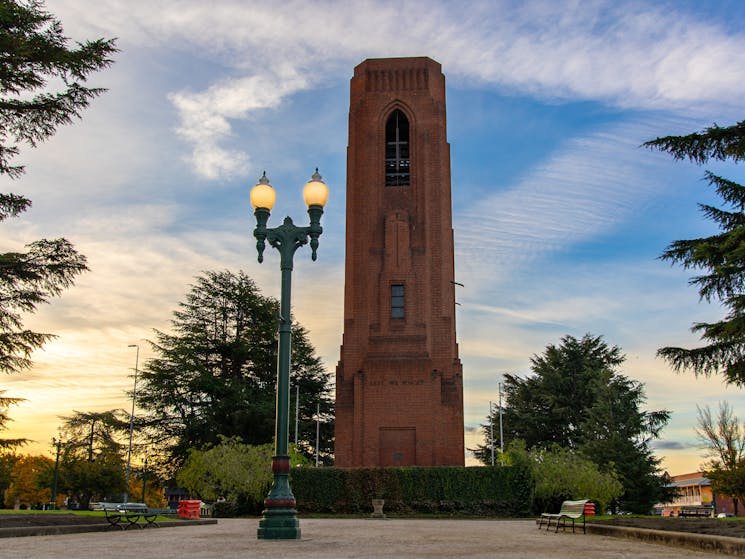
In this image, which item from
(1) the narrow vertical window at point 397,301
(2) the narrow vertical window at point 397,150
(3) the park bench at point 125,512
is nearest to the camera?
(3) the park bench at point 125,512

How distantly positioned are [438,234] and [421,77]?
893cm

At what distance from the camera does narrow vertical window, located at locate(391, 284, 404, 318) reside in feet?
114

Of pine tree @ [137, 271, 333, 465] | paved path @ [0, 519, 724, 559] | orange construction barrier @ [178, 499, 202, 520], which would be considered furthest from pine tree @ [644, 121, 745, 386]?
pine tree @ [137, 271, 333, 465]

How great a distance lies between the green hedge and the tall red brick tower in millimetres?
2725

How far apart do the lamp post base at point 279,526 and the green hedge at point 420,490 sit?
60.7 ft

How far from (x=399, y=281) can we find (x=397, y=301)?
1021 millimetres

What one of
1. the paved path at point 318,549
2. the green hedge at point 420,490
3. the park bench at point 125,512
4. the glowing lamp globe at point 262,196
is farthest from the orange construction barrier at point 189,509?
the glowing lamp globe at point 262,196

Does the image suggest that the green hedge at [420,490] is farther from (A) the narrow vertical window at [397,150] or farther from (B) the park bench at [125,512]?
(A) the narrow vertical window at [397,150]

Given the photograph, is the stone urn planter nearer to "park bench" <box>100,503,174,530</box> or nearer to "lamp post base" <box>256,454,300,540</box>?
"park bench" <box>100,503,174,530</box>

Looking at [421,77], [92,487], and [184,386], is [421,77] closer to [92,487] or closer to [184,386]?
[184,386]

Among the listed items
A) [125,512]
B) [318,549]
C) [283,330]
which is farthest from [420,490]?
[318,549]

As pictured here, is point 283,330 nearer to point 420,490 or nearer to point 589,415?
point 420,490

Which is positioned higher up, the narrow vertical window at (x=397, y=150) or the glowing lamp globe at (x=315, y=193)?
the narrow vertical window at (x=397, y=150)

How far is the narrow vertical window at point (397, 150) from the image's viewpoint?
37.1m
